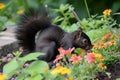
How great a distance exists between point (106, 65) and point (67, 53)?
17.3 inches

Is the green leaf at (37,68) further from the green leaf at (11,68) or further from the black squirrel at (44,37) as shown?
the black squirrel at (44,37)

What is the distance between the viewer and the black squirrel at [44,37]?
4168 mm

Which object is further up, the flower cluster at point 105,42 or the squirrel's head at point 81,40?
the squirrel's head at point 81,40

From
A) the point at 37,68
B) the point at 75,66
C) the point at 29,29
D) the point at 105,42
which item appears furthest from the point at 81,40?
the point at 37,68

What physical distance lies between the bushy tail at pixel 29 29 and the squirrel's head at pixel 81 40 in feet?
1.35

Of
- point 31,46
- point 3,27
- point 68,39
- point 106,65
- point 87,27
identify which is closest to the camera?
point 106,65

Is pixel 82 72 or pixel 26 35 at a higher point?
pixel 26 35

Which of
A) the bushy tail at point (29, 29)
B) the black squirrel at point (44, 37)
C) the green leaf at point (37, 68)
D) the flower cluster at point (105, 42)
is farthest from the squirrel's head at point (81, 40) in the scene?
the green leaf at point (37, 68)

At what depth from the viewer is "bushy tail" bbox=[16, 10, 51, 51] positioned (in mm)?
4449

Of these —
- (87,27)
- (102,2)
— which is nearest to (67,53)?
(87,27)

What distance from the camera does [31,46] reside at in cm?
447

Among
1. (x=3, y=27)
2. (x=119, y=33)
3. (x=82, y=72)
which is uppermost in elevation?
(x=3, y=27)

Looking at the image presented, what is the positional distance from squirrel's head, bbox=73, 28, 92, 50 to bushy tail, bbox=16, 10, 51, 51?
412mm

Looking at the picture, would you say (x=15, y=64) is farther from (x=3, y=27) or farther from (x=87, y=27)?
(x=3, y=27)
